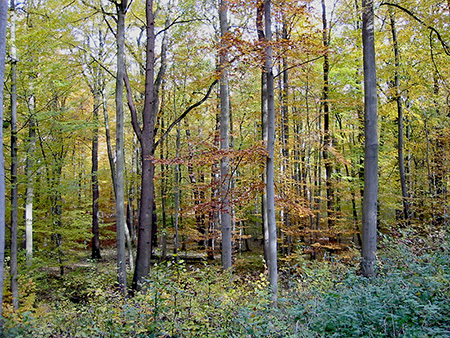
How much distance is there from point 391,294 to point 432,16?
5907 millimetres

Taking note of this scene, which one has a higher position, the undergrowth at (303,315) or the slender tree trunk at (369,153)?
the slender tree trunk at (369,153)

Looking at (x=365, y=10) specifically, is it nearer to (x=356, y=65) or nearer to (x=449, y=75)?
(x=449, y=75)

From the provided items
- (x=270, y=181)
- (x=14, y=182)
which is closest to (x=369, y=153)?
(x=270, y=181)

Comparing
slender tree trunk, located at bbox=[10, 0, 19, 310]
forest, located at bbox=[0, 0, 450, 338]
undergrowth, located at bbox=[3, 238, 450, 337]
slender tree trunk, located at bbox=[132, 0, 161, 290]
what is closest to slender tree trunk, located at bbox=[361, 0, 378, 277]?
forest, located at bbox=[0, 0, 450, 338]

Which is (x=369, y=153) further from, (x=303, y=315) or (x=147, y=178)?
(x=147, y=178)

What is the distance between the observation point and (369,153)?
617 cm

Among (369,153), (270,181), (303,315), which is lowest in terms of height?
(303,315)

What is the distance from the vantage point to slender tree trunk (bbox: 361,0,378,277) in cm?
595

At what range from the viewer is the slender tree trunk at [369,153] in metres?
5.95

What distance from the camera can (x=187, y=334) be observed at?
3.24 m

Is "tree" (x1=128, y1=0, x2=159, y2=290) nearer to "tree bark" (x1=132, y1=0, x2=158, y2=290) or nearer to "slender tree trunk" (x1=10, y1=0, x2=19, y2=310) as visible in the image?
"tree bark" (x1=132, y1=0, x2=158, y2=290)

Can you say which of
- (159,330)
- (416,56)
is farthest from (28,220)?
(416,56)

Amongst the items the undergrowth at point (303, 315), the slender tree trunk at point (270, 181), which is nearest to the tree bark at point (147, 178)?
the slender tree trunk at point (270, 181)

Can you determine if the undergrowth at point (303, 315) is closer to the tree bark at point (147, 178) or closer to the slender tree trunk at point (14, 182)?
the tree bark at point (147, 178)
